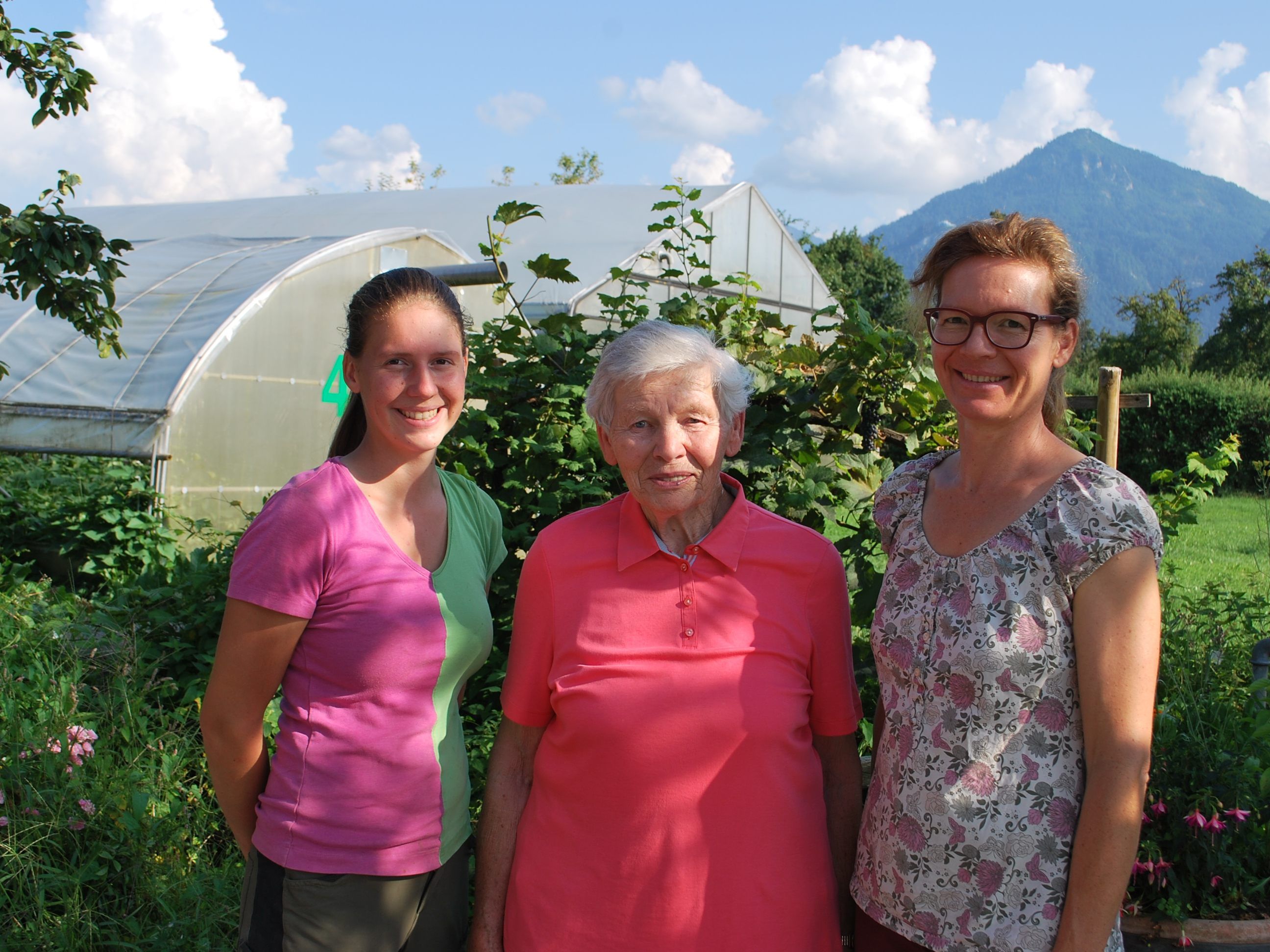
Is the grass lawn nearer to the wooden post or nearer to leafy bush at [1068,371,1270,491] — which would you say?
the wooden post

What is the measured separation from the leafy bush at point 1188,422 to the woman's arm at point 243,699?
2034cm

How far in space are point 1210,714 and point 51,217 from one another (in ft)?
16.6

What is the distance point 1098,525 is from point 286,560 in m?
1.25

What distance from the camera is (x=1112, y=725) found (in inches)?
56.9

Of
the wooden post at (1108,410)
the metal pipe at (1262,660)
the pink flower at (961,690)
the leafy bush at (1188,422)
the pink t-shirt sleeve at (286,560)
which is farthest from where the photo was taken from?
the leafy bush at (1188,422)

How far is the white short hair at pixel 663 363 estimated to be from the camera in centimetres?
184

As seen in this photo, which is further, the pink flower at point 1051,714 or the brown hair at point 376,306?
the brown hair at point 376,306

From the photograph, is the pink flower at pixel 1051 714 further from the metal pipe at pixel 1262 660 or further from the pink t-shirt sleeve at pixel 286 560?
the metal pipe at pixel 1262 660

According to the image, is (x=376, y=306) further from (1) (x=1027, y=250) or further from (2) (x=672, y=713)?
(1) (x=1027, y=250)

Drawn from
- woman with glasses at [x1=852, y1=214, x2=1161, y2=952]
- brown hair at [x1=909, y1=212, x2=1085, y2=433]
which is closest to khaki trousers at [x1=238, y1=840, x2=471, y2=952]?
woman with glasses at [x1=852, y1=214, x2=1161, y2=952]

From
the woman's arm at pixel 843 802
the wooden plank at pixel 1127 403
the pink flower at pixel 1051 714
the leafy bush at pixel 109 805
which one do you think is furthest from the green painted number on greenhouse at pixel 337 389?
the pink flower at pixel 1051 714

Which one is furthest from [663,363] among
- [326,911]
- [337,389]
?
[337,389]

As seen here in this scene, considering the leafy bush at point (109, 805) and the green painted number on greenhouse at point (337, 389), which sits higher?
the green painted number on greenhouse at point (337, 389)

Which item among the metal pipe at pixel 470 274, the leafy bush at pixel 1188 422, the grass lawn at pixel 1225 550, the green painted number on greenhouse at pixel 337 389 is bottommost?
the grass lawn at pixel 1225 550
